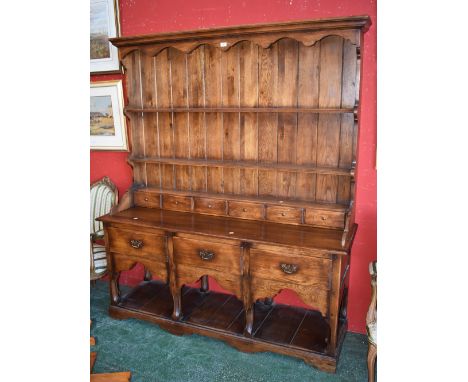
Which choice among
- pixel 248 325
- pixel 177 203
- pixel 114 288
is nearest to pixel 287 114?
pixel 177 203

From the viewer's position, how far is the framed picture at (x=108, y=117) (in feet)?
11.2

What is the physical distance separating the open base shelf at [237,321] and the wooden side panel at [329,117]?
954mm

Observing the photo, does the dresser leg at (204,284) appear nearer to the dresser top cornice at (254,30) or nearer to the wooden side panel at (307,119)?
the wooden side panel at (307,119)

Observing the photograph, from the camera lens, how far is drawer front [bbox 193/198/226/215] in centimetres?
300

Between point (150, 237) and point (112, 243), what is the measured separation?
39 cm

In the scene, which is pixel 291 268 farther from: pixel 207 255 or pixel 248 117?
pixel 248 117

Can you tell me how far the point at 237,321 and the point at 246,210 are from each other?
842mm

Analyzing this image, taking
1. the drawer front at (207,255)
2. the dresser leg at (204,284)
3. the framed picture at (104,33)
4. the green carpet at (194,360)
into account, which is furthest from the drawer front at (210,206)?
the framed picture at (104,33)

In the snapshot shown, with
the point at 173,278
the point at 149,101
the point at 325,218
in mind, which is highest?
the point at 149,101

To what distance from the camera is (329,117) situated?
264cm

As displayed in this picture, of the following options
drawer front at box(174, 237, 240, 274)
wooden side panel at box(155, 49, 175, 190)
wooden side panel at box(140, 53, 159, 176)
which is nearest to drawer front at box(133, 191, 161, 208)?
wooden side panel at box(155, 49, 175, 190)
